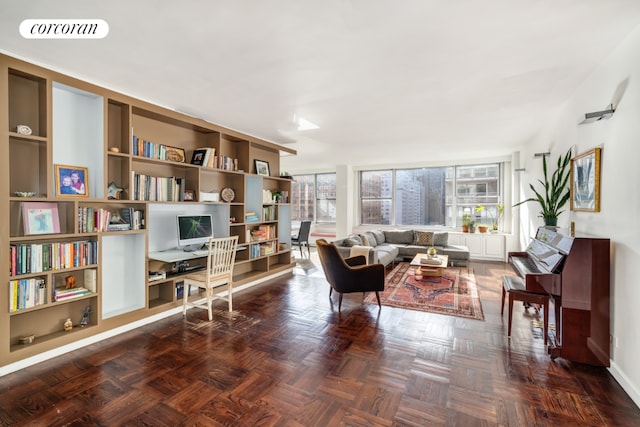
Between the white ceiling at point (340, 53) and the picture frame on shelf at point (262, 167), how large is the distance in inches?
44.1

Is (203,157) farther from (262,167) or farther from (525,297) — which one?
(525,297)

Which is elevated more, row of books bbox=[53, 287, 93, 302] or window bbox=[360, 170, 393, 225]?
window bbox=[360, 170, 393, 225]

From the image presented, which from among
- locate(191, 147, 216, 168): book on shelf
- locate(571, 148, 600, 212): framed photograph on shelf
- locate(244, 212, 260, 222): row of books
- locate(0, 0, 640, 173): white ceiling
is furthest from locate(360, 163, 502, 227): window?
locate(191, 147, 216, 168): book on shelf

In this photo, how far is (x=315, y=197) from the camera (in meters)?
9.60

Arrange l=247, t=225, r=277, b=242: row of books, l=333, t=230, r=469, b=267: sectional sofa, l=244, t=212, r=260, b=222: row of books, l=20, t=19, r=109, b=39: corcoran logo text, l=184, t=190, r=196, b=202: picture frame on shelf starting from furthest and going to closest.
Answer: l=333, t=230, r=469, b=267: sectional sofa < l=247, t=225, r=277, b=242: row of books < l=244, t=212, r=260, b=222: row of books < l=184, t=190, r=196, b=202: picture frame on shelf < l=20, t=19, r=109, b=39: corcoran logo text

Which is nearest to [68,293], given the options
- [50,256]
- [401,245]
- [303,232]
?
[50,256]

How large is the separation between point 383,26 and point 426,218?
675cm

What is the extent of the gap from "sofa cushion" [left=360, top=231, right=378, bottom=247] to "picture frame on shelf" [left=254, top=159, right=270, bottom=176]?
2446 mm

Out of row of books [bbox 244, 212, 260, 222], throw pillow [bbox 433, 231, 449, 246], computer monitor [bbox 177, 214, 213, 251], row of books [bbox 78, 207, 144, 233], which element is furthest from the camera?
throw pillow [bbox 433, 231, 449, 246]

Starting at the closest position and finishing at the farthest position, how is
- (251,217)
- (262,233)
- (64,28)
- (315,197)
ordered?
1. (64,28)
2. (251,217)
3. (262,233)
4. (315,197)

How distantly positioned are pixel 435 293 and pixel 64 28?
4910 millimetres

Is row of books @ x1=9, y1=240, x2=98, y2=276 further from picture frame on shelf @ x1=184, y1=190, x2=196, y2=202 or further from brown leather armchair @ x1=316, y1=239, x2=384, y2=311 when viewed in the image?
brown leather armchair @ x1=316, y1=239, x2=384, y2=311

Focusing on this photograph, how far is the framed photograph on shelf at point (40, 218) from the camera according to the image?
8.00 feet

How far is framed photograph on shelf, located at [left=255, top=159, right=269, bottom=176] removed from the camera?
507 cm
